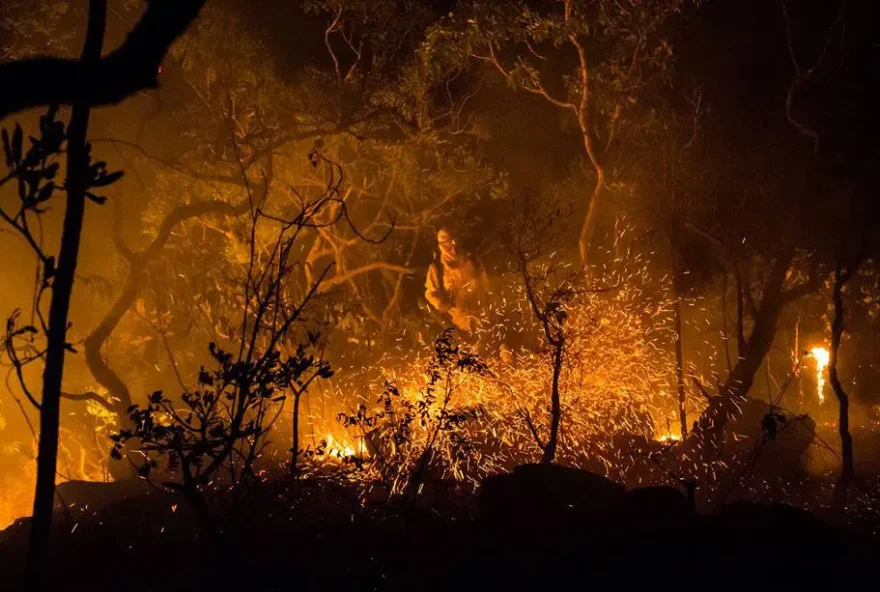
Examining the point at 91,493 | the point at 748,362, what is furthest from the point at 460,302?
the point at 91,493

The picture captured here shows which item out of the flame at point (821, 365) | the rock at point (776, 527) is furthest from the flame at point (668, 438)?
the flame at point (821, 365)

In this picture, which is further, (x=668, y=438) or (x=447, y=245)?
(x=447, y=245)

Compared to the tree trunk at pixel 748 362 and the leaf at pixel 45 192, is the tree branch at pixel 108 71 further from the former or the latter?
the tree trunk at pixel 748 362

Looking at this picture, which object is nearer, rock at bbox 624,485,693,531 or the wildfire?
rock at bbox 624,485,693,531

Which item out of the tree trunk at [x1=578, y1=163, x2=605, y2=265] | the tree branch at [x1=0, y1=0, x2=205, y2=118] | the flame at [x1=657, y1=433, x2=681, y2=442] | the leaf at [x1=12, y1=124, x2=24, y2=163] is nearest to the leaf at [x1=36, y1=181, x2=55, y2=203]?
the leaf at [x1=12, y1=124, x2=24, y2=163]

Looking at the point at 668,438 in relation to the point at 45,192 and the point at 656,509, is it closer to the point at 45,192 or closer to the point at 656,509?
the point at 656,509

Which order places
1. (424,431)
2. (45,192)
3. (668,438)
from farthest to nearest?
(668,438), (424,431), (45,192)

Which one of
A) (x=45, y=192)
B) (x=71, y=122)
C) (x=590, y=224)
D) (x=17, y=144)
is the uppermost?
(x=590, y=224)

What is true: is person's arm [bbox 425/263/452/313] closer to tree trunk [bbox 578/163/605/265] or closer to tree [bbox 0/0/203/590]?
tree trunk [bbox 578/163/605/265]

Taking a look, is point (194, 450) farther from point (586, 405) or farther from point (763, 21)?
point (763, 21)

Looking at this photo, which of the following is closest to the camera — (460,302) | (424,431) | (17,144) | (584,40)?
(17,144)

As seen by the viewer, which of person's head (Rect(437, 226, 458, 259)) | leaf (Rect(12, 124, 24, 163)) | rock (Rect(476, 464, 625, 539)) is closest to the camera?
leaf (Rect(12, 124, 24, 163))

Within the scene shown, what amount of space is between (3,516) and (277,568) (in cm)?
1652

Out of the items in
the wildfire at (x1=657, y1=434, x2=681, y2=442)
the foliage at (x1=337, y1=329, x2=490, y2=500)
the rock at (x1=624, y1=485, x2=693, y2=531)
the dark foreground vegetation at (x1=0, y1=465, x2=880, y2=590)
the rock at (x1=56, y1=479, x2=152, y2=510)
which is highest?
the wildfire at (x1=657, y1=434, x2=681, y2=442)
